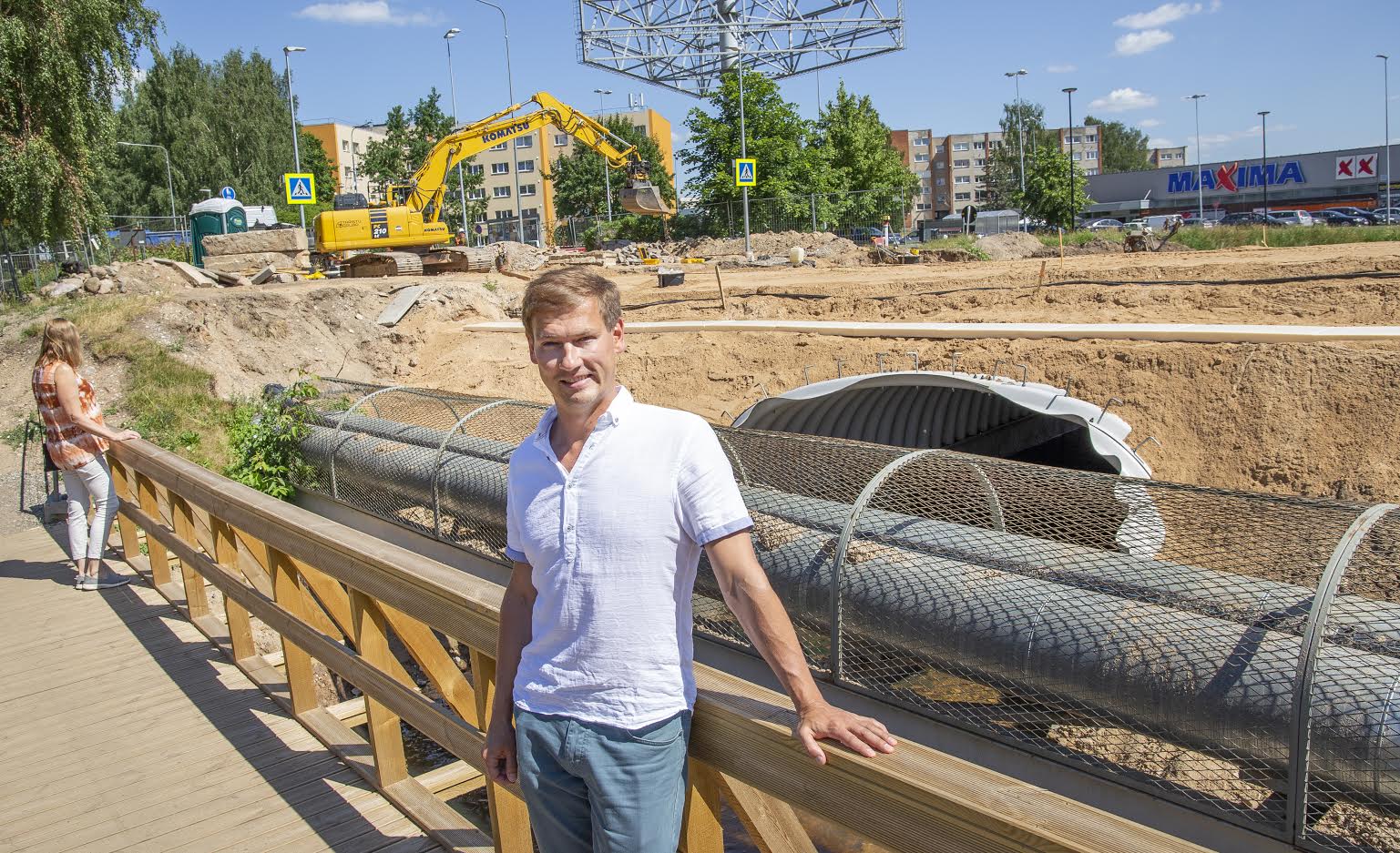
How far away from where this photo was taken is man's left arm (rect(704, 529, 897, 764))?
2066mm

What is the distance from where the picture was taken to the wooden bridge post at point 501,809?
10.6ft

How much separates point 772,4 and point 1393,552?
125 ft

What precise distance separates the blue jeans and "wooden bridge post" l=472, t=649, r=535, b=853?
878 millimetres

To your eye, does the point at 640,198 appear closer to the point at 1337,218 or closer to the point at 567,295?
the point at 567,295

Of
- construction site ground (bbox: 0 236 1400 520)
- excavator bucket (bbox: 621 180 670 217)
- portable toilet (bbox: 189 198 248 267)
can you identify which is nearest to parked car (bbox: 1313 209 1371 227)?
construction site ground (bbox: 0 236 1400 520)

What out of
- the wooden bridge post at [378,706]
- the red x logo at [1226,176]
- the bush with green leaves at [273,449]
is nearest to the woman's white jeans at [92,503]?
the bush with green leaves at [273,449]

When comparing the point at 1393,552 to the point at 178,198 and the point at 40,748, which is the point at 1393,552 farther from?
the point at 178,198

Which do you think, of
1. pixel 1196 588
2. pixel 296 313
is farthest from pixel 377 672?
pixel 296 313

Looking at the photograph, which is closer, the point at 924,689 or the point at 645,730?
the point at 645,730

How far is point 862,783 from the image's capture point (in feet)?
6.64

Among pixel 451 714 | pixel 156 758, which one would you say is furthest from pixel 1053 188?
pixel 451 714

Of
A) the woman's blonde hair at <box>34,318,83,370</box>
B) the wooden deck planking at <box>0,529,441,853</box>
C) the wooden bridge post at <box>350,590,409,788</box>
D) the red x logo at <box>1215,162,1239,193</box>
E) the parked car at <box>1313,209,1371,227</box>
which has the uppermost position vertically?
the red x logo at <box>1215,162,1239,193</box>

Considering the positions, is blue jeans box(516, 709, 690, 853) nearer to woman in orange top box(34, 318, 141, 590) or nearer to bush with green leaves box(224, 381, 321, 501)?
woman in orange top box(34, 318, 141, 590)

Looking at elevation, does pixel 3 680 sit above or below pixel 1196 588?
below
